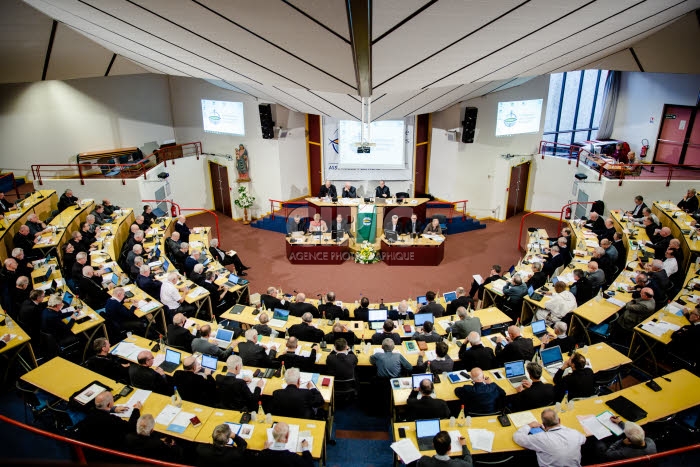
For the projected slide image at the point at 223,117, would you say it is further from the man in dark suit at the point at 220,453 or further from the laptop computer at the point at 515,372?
the man in dark suit at the point at 220,453

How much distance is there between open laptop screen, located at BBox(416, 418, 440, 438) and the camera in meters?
4.65

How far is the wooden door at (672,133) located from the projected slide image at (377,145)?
820cm

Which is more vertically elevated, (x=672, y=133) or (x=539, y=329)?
(x=672, y=133)

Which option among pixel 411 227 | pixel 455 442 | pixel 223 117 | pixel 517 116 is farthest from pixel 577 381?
pixel 223 117

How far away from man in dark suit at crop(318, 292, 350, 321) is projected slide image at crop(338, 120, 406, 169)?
8.57 meters

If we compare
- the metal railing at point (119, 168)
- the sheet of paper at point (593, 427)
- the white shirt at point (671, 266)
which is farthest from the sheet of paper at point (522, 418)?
the metal railing at point (119, 168)

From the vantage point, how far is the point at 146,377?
5488 millimetres

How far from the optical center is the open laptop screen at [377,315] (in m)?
7.18

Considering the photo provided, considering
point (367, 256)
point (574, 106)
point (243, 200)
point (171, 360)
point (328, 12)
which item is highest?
point (328, 12)

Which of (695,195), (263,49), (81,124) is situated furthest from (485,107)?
(81,124)

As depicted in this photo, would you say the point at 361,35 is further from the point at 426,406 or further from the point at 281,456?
the point at 281,456

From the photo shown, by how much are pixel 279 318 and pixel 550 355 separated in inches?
162

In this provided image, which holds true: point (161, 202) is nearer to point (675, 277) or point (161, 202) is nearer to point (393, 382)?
point (393, 382)

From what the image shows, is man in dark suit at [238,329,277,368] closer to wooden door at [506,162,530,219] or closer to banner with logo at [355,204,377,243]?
banner with logo at [355,204,377,243]
